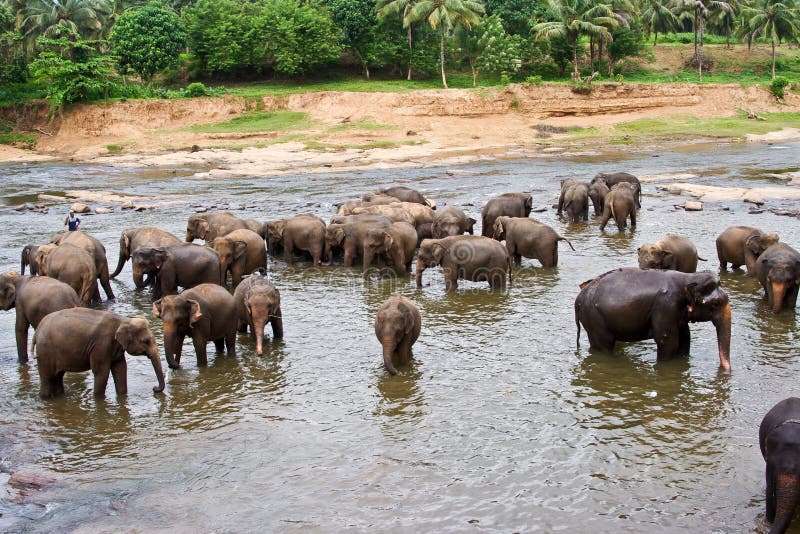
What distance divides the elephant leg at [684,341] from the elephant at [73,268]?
8669mm

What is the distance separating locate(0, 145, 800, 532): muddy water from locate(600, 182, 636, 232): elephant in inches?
222

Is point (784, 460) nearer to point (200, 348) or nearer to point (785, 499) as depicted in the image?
point (785, 499)

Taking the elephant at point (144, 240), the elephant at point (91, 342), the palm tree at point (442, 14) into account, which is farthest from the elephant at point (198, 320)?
the palm tree at point (442, 14)

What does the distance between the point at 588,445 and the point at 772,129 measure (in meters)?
45.2

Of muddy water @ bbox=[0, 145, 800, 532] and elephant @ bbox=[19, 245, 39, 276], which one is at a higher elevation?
elephant @ bbox=[19, 245, 39, 276]

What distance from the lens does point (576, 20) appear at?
54188 mm

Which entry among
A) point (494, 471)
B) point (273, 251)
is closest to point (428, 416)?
point (494, 471)

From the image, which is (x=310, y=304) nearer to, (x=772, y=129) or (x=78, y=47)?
(x=772, y=129)

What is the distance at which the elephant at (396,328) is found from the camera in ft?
32.8

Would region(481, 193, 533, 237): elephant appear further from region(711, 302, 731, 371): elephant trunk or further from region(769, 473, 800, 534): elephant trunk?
region(769, 473, 800, 534): elephant trunk

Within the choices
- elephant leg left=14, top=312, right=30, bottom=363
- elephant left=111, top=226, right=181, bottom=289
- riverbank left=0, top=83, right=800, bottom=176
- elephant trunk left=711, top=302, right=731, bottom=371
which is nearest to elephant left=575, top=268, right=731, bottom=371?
elephant trunk left=711, top=302, right=731, bottom=371

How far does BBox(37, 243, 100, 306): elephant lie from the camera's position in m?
12.7

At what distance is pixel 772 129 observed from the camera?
47625 millimetres

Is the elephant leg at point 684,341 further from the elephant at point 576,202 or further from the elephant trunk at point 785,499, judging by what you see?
the elephant at point 576,202
